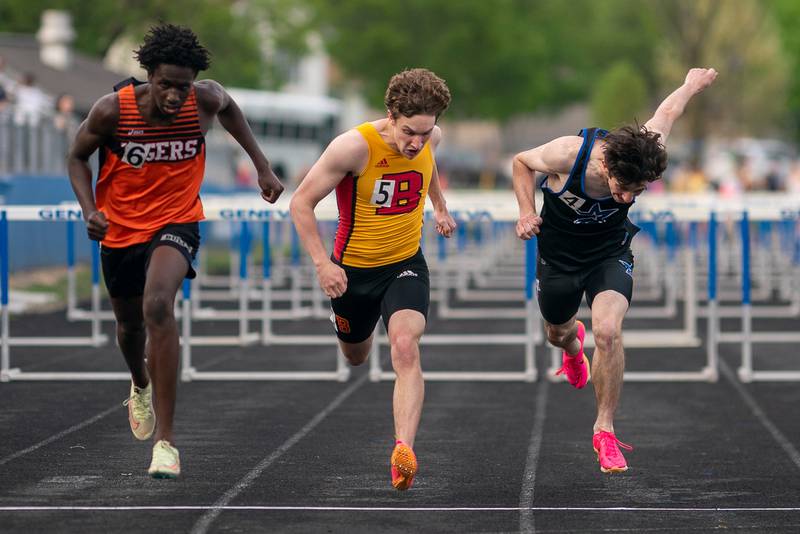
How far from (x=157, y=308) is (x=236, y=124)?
1.05m

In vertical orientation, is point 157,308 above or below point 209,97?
below

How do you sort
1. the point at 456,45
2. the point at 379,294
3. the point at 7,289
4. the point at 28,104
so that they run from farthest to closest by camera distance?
the point at 456,45 < the point at 28,104 < the point at 7,289 < the point at 379,294

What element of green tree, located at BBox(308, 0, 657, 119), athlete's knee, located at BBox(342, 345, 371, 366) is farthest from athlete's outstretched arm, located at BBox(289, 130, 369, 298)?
green tree, located at BBox(308, 0, 657, 119)

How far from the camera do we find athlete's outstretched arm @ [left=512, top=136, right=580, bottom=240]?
25.1 ft

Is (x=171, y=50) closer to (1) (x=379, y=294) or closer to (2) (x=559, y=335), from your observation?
(1) (x=379, y=294)

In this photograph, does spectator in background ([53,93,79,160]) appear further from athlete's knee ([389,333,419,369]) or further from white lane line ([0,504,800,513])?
white lane line ([0,504,800,513])

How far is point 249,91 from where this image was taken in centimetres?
5656

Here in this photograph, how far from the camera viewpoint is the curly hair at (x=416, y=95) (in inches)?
267

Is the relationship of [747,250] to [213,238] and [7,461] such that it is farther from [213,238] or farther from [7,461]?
[213,238]

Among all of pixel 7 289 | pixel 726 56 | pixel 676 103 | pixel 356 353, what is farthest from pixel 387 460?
pixel 726 56

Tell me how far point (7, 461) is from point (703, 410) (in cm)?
447

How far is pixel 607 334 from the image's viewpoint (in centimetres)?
751

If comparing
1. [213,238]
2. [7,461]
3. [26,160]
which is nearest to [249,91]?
[213,238]

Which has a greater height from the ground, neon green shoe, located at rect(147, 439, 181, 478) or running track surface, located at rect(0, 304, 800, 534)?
neon green shoe, located at rect(147, 439, 181, 478)
